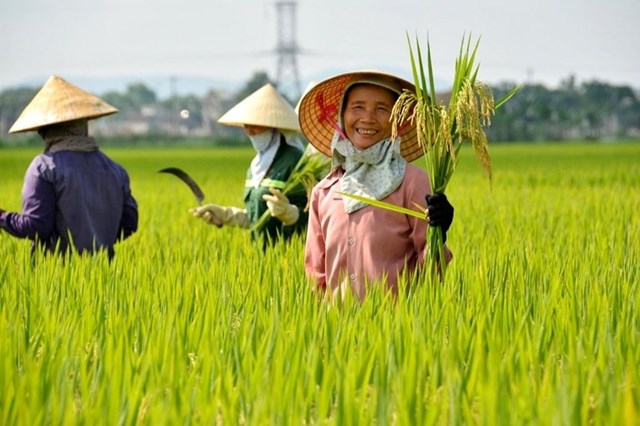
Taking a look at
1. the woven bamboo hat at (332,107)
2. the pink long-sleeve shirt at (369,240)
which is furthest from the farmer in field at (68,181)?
the pink long-sleeve shirt at (369,240)

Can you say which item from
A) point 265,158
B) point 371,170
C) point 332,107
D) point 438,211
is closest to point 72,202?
point 265,158

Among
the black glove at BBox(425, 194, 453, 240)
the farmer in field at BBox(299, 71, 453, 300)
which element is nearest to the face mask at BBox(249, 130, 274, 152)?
the farmer in field at BBox(299, 71, 453, 300)

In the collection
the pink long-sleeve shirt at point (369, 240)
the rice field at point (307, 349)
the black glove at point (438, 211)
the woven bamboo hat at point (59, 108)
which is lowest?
the rice field at point (307, 349)

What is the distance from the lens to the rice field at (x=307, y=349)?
200 centimetres

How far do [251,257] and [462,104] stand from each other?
1.95 meters

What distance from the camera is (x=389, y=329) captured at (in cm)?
259

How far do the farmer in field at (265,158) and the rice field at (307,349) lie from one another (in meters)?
0.48

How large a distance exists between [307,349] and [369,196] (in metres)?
0.61

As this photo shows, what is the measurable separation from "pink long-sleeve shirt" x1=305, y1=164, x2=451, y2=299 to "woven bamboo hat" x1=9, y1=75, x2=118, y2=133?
1.33 metres

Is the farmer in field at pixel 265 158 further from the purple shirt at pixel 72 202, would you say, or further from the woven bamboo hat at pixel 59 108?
the woven bamboo hat at pixel 59 108

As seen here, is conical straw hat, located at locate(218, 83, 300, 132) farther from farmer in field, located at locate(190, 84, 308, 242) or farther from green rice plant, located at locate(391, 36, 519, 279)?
green rice plant, located at locate(391, 36, 519, 279)

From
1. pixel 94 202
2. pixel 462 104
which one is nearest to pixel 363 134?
pixel 462 104

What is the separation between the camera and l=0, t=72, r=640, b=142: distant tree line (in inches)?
3233

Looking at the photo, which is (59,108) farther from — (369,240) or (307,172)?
(369,240)
